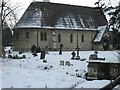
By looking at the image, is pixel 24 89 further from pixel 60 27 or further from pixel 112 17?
pixel 60 27

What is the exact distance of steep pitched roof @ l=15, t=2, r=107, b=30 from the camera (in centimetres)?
4906

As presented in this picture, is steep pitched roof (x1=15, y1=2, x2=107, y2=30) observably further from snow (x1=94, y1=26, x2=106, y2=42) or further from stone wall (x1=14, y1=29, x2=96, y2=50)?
snow (x1=94, y1=26, x2=106, y2=42)

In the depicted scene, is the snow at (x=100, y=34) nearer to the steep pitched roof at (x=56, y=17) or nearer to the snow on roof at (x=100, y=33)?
the snow on roof at (x=100, y=33)

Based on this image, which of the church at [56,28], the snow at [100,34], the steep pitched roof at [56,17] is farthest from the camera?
the snow at [100,34]

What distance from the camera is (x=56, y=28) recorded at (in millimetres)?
49438

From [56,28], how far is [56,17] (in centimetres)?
268

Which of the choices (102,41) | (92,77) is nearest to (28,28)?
(102,41)

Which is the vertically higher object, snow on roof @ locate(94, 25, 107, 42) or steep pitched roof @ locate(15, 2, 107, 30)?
steep pitched roof @ locate(15, 2, 107, 30)

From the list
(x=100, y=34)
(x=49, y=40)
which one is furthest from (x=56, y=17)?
(x=100, y=34)

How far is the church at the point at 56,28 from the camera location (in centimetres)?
4841

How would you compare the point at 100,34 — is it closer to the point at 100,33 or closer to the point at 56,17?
the point at 100,33

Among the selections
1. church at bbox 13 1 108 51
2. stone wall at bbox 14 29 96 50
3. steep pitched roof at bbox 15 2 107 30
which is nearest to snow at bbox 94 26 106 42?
church at bbox 13 1 108 51

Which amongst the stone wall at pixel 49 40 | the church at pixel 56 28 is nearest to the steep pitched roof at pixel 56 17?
the church at pixel 56 28

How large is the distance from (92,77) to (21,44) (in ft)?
116
